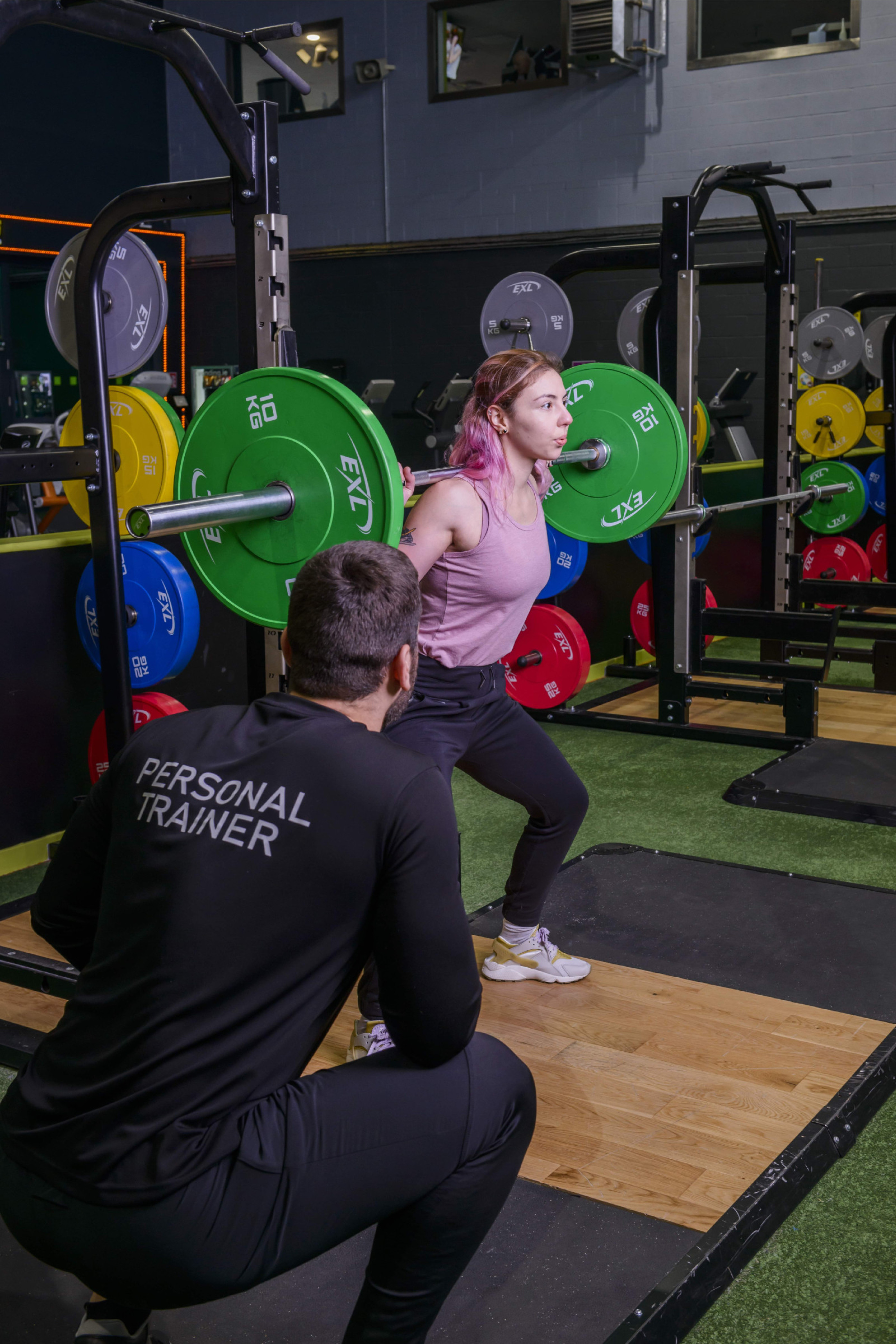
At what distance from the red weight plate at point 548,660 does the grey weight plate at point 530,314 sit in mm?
1155

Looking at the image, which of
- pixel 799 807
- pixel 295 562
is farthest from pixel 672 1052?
pixel 799 807

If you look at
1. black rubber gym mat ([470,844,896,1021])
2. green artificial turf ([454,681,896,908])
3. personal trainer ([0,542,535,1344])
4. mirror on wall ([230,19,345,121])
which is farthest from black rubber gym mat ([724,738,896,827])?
mirror on wall ([230,19,345,121])

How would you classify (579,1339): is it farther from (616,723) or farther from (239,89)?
(239,89)

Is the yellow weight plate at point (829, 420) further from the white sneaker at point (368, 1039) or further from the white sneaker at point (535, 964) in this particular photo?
the white sneaker at point (368, 1039)

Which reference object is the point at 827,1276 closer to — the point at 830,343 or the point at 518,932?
the point at 518,932

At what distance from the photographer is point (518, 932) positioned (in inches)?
108

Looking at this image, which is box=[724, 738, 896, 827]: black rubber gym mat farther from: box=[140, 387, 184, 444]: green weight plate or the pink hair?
box=[140, 387, 184, 444]: green weight plate

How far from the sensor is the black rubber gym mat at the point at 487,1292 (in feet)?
5.56

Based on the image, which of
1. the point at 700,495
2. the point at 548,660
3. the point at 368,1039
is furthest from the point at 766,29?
the point at 368,1039

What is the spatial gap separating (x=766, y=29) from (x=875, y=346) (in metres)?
2.49

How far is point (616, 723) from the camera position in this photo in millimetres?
5059

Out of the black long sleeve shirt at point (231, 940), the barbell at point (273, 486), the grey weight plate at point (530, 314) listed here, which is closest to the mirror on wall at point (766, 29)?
the grey weight plate at point (530, 314)

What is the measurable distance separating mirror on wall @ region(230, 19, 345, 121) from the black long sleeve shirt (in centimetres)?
999

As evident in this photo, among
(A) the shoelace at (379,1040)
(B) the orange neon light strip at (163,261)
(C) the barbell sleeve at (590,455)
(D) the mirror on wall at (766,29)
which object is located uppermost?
(D) the mirror on wall at (766,29)
